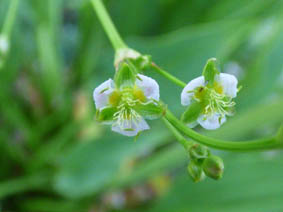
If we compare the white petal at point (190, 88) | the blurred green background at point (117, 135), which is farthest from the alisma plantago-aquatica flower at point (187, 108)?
the blurred green background at point (117, 135)

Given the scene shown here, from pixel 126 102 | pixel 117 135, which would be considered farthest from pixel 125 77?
pixel 117 135

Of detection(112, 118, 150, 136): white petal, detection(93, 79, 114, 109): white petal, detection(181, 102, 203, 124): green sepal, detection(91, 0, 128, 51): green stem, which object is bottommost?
detection(112, 118, 150, 136): white petal

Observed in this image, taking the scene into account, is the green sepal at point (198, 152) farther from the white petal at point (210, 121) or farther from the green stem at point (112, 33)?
the green stem at point (112, 33)

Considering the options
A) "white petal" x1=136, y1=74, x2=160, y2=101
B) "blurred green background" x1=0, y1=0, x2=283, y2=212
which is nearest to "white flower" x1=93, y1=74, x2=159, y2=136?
"white petal" x1=136, y1=74, x2=160, y2=101

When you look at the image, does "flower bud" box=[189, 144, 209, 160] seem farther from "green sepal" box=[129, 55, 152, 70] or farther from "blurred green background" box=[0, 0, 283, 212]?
"blurred green background" box=[0, 0, 283, 212]

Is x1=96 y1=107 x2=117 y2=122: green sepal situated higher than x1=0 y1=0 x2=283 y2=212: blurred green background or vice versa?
x1=0 y1=0 x2=283 y2=212: blurred green background

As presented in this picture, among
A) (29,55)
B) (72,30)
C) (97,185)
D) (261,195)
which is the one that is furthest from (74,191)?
(72,30)

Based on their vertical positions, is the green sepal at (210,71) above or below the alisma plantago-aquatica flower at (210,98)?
above
